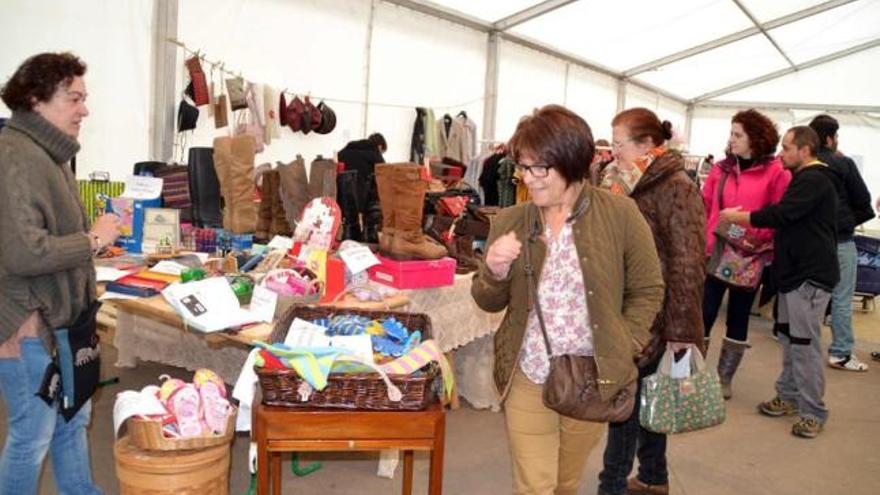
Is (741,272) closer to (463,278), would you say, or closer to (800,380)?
(800,380)

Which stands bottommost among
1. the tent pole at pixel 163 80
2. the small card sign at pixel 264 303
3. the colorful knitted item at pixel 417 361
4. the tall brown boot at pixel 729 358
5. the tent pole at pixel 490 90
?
the tall brown boot at pixel 729 358

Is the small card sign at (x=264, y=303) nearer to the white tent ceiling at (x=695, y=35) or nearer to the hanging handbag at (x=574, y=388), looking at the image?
the hanging handbag at (x=574, y=388)

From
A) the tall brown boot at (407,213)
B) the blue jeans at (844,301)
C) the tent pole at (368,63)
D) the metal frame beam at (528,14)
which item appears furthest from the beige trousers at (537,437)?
the metal frame beam at (528,14)

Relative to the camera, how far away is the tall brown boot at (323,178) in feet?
11.1

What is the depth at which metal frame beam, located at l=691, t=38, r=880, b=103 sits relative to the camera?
10703 millimetres

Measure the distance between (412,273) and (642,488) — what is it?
1.21 m

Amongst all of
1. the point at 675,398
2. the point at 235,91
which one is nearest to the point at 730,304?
the point at 675,398

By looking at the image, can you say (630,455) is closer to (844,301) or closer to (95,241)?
(95,241)

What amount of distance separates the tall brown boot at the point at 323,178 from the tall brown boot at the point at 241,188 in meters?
0.35

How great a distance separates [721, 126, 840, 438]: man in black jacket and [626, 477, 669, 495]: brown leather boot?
1274 mm

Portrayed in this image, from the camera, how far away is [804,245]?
343 cm

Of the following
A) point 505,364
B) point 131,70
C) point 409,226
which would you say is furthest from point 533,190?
point 131,70

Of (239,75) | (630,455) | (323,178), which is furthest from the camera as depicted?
(239,75)

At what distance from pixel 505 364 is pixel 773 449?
2277 millimetres
